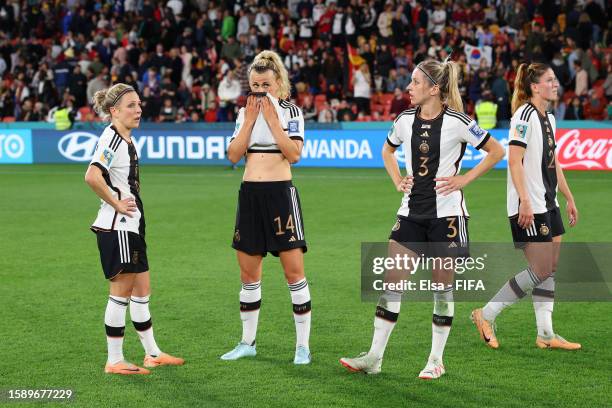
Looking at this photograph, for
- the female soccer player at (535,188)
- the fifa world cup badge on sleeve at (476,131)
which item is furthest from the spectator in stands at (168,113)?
the fifa world cup badge on sleeve at (476,131)

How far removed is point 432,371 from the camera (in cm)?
576

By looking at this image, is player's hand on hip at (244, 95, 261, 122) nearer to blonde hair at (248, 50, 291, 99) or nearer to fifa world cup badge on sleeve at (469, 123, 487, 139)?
blonde hair at (248, 50, 291, 99)

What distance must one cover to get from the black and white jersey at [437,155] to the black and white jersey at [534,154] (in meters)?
0.75

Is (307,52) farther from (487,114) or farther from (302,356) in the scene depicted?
(302,356)

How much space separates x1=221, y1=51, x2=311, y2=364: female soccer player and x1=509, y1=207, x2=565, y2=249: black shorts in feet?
4.89

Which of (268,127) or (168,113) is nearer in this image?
(268,127)

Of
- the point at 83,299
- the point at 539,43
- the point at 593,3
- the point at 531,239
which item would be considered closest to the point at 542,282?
the point at 531,239

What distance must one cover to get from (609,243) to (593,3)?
14.7 m

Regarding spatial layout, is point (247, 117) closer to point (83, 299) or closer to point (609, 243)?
point (83, 299)

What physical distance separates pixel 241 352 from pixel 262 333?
70 cm

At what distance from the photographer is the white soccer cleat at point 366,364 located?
19.2 feet

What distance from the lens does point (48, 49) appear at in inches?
1186

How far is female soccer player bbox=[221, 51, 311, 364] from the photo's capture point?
19.4 feet

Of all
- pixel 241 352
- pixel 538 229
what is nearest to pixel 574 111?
pixel 538 229
